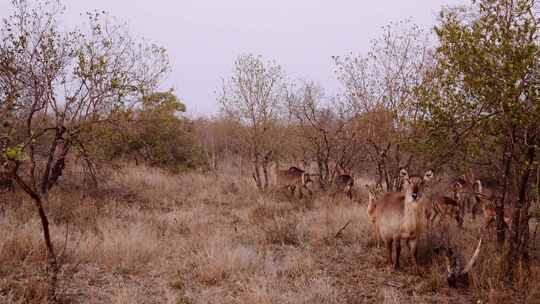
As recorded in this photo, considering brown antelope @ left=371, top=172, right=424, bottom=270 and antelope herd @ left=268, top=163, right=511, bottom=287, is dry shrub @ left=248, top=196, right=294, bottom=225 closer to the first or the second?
antelope herd @ left=268, top=163, right=511, bottom=287

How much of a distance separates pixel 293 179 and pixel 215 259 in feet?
27.3

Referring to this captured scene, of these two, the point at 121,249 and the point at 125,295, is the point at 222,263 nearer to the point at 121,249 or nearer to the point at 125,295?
the point at 125,295

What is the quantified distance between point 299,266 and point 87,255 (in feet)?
12.6

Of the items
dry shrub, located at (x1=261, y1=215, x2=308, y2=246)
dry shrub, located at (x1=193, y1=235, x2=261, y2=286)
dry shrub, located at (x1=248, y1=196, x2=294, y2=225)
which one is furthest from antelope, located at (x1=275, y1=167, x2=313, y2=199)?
dry shrub, located at (x1=193, y1=235, x2=261, y2=286)

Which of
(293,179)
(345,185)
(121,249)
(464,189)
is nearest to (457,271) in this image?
(121,249)

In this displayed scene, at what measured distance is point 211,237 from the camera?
8.40 m

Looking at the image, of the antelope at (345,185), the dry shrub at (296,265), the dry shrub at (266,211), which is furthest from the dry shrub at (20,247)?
the antelope at (345,185)

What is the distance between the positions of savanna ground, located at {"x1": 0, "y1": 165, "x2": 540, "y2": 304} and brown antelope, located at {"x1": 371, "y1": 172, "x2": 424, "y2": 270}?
49 centimetres

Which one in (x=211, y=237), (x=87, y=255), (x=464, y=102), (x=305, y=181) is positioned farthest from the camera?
(x=305, y=181)

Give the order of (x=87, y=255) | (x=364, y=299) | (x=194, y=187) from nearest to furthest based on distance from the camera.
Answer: (x=364, y=299), (x=87, y=255), (x=194, y=187)

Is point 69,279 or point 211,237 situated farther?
point 211,237

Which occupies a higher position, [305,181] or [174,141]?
[174,141]

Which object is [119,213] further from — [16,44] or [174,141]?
[174,141]

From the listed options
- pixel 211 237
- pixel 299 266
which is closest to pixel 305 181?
pixel 211 237
